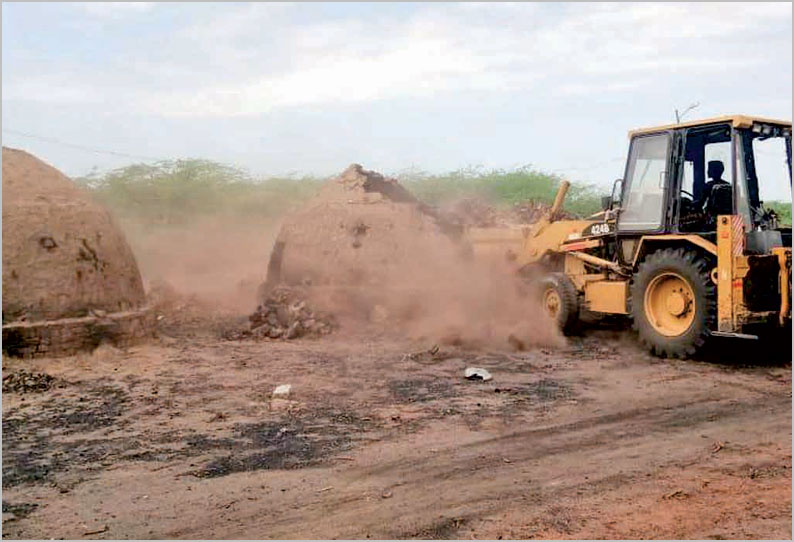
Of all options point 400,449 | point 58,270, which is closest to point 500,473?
point 400,449

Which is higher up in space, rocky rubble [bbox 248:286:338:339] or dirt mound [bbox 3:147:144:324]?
dirt mound [bbox 3:147:144:324]

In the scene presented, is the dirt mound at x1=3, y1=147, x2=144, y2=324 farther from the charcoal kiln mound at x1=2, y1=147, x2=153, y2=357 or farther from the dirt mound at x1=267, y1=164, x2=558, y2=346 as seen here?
the dirt mound at x1=267, y1=164, x2=558, y2=346

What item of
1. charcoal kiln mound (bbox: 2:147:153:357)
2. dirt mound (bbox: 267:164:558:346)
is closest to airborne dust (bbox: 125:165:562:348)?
dirt mound (bbox: 267:164:558:346)

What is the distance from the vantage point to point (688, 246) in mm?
10773

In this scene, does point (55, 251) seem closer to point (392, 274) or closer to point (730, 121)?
point (392, 274)

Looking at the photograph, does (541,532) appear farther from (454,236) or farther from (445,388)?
(454,236)

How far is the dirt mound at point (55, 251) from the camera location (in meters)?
10.7

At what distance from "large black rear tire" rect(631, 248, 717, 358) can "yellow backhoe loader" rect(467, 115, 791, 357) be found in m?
0.01

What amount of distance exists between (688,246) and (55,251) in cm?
899

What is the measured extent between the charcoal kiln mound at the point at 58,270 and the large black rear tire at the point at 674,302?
768 centimetres

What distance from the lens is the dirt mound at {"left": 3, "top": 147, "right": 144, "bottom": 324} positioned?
10.7m

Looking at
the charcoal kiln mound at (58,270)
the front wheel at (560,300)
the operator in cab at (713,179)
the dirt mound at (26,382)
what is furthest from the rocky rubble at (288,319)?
the operator in cab at (713,179)

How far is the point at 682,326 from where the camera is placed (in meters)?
10.7

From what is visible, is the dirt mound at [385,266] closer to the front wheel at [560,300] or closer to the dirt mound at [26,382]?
the front wheel at [560,300]
